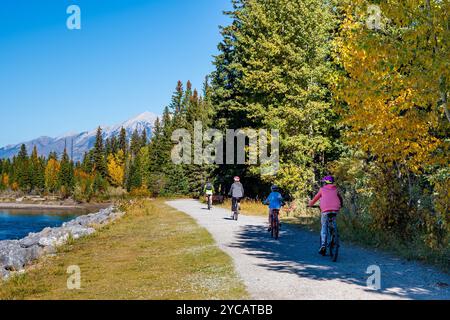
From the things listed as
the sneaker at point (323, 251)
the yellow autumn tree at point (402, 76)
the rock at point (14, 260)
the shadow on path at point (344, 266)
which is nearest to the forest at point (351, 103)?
the yellow autumn tree at point (402, 76)

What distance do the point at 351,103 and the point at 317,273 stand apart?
19.5ft

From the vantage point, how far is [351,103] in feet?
41.5

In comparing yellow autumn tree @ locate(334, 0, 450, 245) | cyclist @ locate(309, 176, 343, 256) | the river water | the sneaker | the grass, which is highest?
yellow autumn tree @ locate(334, 0, 450, 245)

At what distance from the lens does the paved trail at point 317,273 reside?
720 cm

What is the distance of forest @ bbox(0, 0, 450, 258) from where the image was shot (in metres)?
9.71

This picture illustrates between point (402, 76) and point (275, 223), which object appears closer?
point (402, 76)

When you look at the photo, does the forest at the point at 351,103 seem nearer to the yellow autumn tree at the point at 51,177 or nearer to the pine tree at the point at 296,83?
the pine tree at the point at 296,83

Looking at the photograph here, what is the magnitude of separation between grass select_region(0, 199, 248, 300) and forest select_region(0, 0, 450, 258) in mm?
5794

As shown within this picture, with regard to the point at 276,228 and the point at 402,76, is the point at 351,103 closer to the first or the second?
the point at 402,76

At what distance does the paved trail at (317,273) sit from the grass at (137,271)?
51 cm

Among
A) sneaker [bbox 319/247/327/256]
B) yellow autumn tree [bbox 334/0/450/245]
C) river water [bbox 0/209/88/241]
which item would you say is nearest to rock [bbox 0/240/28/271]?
sneaker [bbox 319/247/327/256]

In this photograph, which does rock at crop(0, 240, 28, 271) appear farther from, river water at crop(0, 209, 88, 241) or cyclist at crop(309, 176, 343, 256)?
river water at crop(0, 209, 88, 241)

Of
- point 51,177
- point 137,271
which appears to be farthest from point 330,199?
point 51,177

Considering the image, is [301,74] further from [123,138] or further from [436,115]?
[123,138]
